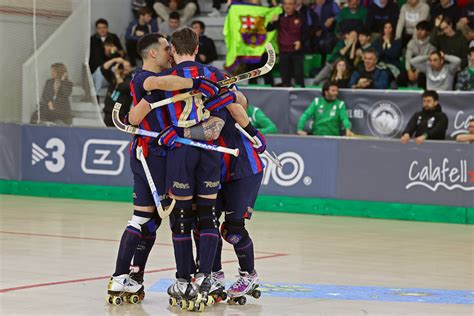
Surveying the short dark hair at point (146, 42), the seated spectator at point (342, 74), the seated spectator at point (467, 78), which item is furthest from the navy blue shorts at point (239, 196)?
the seated spectator at point (342, 74)

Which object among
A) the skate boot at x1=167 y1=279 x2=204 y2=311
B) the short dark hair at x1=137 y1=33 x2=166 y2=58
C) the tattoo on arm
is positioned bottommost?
the skate boot at x1=167 y1=279 x2=204 y2=311

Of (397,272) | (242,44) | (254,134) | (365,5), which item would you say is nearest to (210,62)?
(242,44)

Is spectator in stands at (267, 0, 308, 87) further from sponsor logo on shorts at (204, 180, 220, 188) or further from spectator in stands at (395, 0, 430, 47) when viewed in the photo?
sponsor logo on shorts at (204, 180, 220, 188)

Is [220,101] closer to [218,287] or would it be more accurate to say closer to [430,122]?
[218,287]

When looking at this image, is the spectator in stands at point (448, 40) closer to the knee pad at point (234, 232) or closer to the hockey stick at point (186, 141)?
the knee pad at point (234, 232)

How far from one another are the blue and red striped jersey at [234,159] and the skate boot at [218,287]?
771mm

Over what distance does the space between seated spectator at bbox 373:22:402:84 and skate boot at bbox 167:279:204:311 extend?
10411mm

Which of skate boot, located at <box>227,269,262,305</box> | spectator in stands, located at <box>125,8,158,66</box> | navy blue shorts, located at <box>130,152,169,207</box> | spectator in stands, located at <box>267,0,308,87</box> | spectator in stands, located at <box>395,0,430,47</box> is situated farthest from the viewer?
spectator in stands, located at <box>125,8,158,66</box>

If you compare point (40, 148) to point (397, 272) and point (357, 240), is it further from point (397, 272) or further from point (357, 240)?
point (397, 272)

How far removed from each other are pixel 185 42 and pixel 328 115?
8.89 m

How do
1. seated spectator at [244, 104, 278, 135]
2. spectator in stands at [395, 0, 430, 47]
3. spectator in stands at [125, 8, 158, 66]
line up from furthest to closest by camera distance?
spectator in stands at [125, 8, 158, 66], spectator in stands at [395, 0, 430, 47], seated spectator at [244, 104, 278, 135]

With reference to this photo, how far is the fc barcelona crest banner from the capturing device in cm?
1908

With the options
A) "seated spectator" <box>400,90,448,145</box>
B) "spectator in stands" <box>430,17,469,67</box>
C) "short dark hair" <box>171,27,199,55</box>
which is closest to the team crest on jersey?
"spectator in stands" <box>430,17,469,67</box>

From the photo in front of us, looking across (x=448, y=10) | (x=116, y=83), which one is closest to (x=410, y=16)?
(x=448, y=10)
